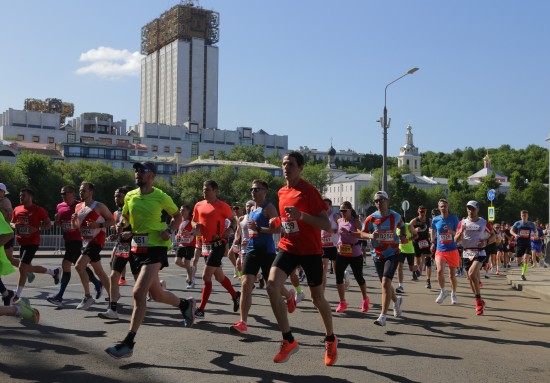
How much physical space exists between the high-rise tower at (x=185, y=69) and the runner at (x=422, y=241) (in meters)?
147

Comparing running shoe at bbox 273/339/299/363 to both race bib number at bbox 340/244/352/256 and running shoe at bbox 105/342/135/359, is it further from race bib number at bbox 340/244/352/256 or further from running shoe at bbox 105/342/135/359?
race bib number at bbox 340/244/352/256

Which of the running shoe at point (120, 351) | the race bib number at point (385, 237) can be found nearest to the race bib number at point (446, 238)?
the race bib number at point (385, 237)

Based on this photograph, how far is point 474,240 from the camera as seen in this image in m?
12.5

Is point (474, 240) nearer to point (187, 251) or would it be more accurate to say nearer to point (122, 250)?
point (122, 250)

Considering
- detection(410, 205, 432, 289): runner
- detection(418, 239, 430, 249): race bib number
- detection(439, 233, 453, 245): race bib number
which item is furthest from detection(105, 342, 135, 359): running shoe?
detection(418, 239, 430, 249): race bib number

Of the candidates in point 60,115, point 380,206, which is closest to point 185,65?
point 60,115

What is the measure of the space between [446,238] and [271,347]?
592 centimetres

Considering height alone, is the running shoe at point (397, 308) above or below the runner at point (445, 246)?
below

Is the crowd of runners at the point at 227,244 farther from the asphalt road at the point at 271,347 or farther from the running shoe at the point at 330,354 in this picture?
the asphalt road at the point at 271,347

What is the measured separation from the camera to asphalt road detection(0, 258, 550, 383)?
6.69 meters

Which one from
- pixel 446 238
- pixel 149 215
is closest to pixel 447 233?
pixel 446 238

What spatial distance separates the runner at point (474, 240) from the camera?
12397 mm

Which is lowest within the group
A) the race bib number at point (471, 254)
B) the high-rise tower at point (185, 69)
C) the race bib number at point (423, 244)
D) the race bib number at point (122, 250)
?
the race bib number at point (423, 244)

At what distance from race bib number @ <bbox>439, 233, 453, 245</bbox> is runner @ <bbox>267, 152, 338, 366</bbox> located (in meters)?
6.20
